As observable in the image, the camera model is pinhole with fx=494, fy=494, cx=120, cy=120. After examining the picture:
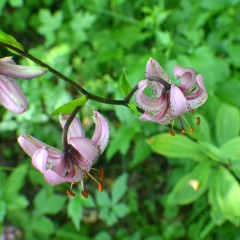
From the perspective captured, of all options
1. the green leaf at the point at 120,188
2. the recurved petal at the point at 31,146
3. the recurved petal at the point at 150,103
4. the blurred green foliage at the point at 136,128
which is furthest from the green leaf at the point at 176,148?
the recurved petal at the point at 31,146

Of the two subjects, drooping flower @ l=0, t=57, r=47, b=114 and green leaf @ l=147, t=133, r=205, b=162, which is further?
green leaf @ l=147, t=133, r=205, b=162

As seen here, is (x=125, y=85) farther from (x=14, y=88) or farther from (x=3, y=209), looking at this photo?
(x=3, y=209)

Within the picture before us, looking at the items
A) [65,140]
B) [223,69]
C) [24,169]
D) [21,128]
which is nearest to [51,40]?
[21,128]

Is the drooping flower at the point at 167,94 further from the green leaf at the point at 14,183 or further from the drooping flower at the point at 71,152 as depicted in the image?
the green leaf at the point at 14,183

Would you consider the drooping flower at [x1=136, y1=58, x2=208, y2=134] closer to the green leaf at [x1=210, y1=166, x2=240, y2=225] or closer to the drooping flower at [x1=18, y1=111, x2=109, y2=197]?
the drooping flower at [x1=18, y1=111, x2=109, y2=197]

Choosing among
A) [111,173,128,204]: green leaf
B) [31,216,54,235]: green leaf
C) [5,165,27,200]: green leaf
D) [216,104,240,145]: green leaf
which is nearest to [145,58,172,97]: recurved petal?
[216,104,240,145]: green leaf
